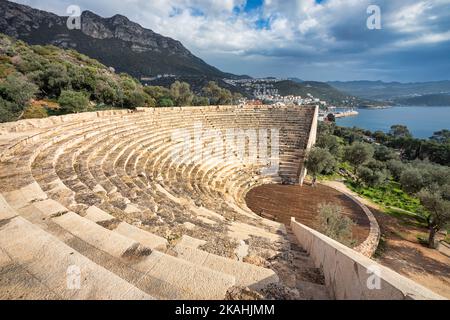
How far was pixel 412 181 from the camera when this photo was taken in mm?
17141

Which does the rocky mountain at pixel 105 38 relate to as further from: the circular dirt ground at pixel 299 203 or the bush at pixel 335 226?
the bush at pixel 335 226

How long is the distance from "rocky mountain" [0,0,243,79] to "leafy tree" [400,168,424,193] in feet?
299

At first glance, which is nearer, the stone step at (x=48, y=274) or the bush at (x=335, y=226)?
the stone step at (x=48, y=274)

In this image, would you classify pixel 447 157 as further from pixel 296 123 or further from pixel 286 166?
pixel 286 166

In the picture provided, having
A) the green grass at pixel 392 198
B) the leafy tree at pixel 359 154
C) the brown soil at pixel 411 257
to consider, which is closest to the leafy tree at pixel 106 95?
the leafy tree at pixel 359 154

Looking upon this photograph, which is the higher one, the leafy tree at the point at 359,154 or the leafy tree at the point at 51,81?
the leafy tree at the point at 51,81

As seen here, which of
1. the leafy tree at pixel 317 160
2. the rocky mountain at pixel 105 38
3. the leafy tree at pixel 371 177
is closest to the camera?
the leafy tree at pixel 317 160

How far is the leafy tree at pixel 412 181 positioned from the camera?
55.4 feet

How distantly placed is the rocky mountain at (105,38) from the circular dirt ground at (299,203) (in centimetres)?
8812

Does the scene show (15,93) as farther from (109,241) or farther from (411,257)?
(411,257)
